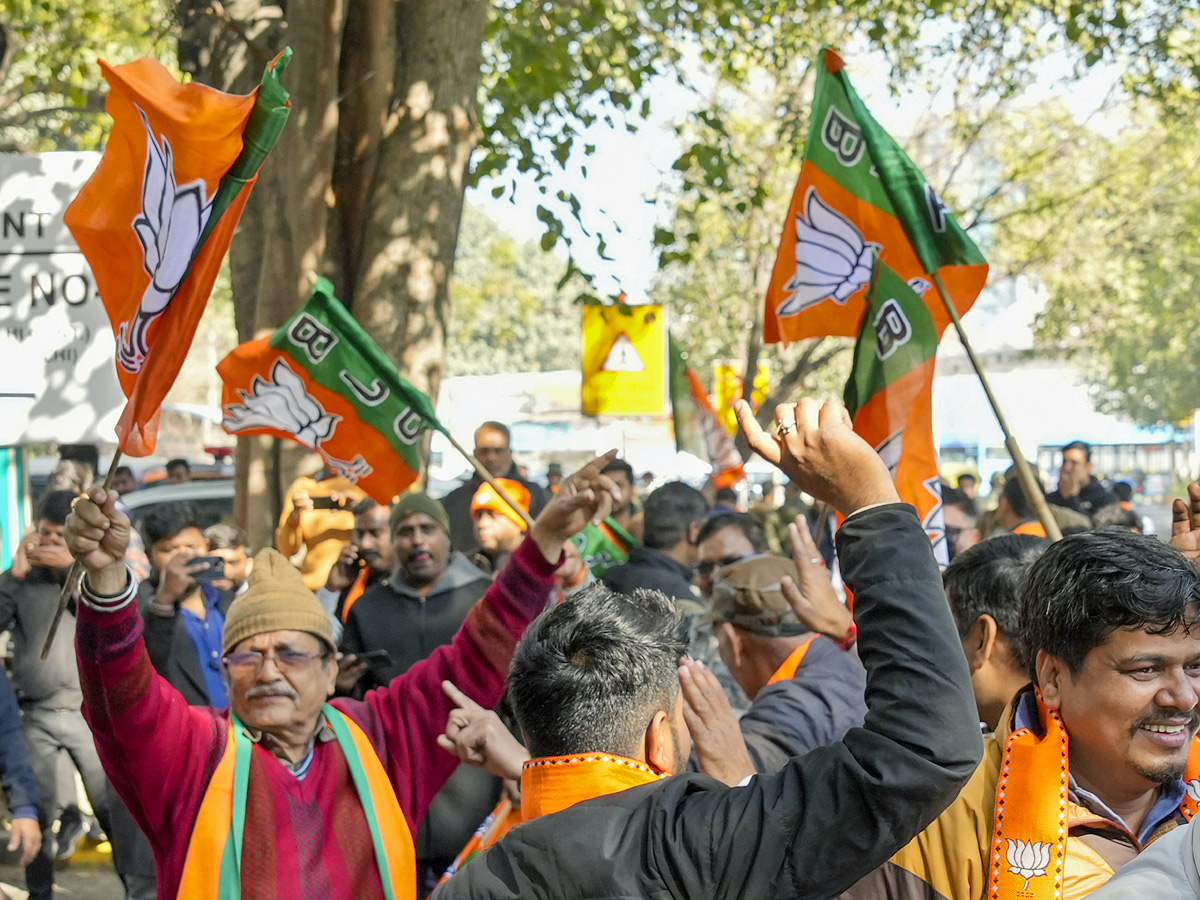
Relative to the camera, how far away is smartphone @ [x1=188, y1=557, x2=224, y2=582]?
5463 millimetres

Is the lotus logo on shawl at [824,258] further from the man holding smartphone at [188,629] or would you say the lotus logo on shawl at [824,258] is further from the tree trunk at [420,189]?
the tree trunk at [420,189]

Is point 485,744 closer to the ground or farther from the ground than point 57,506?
closer to the ground

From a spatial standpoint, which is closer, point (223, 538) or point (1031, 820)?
point (1031, 820)

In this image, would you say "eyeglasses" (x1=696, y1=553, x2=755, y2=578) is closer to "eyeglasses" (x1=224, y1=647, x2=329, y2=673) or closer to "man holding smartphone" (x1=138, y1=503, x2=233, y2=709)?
"man holding smartphone" (x1=138, y1=503, x2=233, y2=709)

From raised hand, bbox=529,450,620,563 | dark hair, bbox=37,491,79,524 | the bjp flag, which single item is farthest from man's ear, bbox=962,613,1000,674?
dark hair, bbox=37,491,79,524

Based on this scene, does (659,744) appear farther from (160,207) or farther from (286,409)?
(286,409)

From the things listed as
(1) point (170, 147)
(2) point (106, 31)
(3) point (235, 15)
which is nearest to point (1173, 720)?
(1) point (170, 147)

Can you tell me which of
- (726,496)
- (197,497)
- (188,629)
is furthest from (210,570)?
(197,497)

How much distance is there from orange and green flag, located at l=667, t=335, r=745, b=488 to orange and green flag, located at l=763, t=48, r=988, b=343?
6782 millimetres

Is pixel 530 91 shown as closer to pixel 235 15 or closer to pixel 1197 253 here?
pixel 235 15

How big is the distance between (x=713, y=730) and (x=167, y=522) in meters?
4.03

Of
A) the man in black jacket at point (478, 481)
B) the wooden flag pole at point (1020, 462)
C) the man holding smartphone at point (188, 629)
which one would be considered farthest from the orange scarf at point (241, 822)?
the man in black jacket at point (478, 481)

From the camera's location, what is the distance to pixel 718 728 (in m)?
2.52

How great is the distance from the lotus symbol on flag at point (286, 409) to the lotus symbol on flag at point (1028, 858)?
3.91 metres
